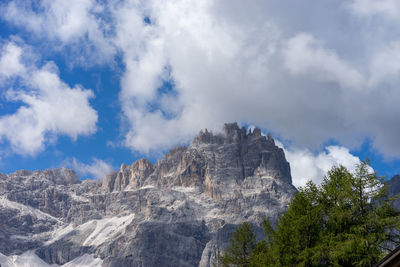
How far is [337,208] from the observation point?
2339cm

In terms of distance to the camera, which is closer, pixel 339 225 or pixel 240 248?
pixel 339 225

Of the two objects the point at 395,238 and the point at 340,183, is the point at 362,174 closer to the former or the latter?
the point at 340,183

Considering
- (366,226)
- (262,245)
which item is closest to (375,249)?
(366,226)

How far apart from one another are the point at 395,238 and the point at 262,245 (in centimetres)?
1271

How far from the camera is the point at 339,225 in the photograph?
76.5 ft

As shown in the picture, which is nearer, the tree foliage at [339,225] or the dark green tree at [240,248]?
the tree foliage at [339,225]

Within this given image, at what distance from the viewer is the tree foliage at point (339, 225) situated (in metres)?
21.4

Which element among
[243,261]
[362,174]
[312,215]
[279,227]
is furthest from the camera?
[243,261]

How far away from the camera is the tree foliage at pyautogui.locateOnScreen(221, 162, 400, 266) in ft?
70.1

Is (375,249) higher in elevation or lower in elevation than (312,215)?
lower

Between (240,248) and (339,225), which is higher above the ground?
(240,248)

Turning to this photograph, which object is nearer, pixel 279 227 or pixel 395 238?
pixel 395 238

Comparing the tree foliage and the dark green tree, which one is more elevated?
the dark green tree

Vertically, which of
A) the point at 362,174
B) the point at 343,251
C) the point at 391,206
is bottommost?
the point at 343,251
